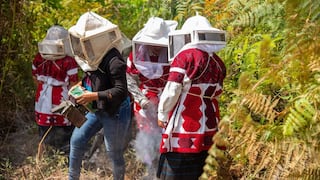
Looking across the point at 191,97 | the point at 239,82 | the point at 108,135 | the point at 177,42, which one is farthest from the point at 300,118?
the point at 108,135

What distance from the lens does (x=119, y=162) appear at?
561 centimetres

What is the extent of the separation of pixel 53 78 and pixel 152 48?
1.42 meters

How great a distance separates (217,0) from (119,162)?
178cm

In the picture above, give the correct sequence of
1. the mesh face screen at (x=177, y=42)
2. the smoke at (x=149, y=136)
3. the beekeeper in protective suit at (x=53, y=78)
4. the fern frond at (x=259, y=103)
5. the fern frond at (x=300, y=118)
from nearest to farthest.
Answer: the fern frond at (x=300, y=118) → the fern frond at (x=259, y=103) → the mesh face screen at (x=177, y=42) → the smoke at (x=149, y=136) → the beekeeper in protective suit at (x=53, y=78)

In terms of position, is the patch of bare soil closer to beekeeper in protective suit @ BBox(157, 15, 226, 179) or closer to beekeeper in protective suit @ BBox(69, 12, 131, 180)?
beekeeper in protective suit @ BBox(69, 12, 131, 180)

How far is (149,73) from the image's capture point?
18.6 ft

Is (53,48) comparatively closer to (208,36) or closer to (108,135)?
(108,135)

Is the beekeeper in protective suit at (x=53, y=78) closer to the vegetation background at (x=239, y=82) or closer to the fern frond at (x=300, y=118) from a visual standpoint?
the vegetation background at (x=239, y=82)

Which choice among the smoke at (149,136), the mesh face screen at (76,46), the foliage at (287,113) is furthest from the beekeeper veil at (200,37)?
the smoke at (149,136)

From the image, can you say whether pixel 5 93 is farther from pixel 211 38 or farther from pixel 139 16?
pixel 211 38

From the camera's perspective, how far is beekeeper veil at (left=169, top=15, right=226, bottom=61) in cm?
454

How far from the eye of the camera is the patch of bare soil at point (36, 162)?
20.7 feet

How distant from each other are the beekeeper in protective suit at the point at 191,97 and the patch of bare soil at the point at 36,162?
1.75m

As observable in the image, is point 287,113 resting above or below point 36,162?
above
